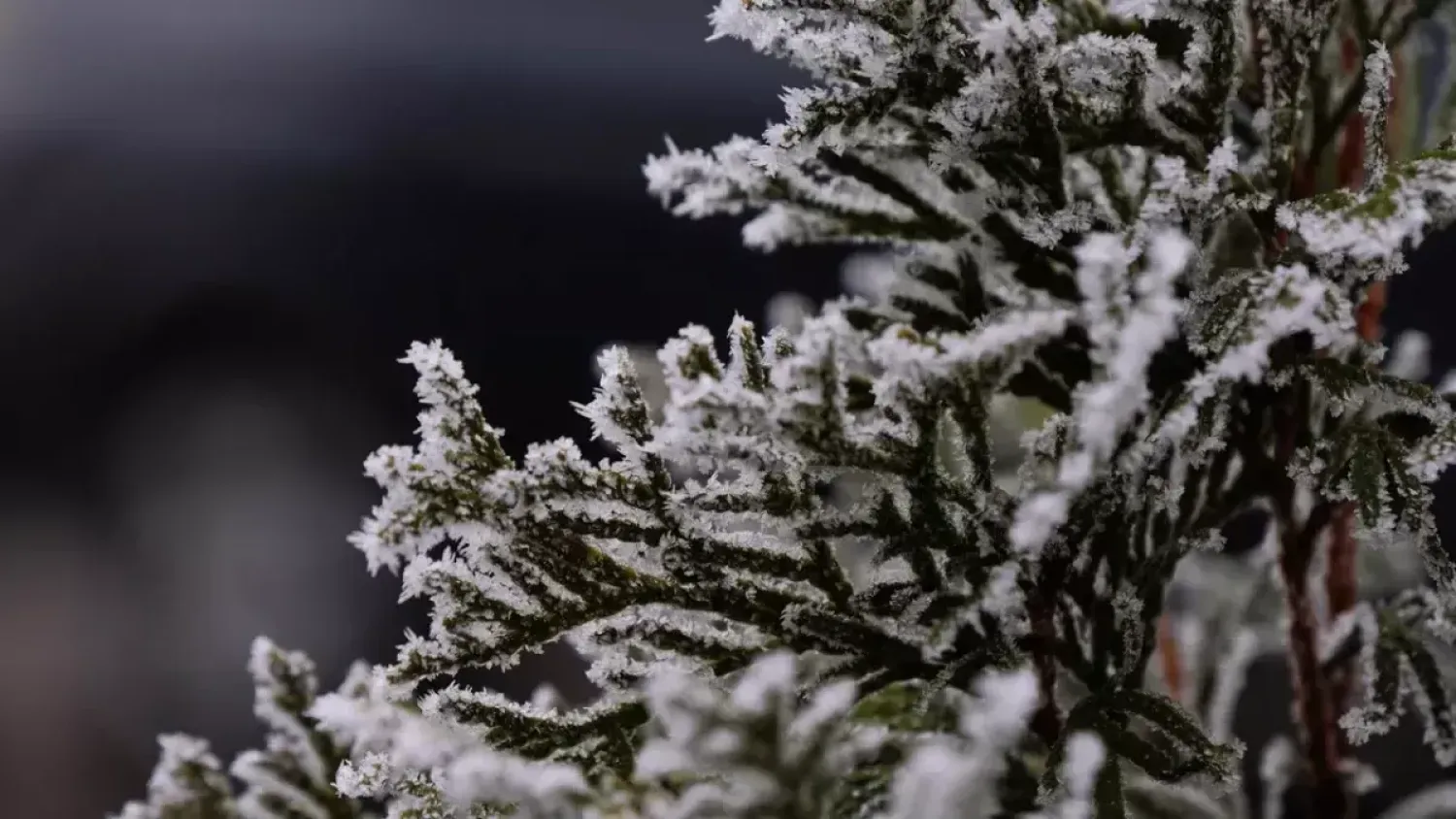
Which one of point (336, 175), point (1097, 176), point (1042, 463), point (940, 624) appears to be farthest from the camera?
point (336, 175)

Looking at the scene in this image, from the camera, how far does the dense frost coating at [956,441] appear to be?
0.52 metres

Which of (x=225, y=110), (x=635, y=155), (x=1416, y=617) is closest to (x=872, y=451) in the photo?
(x=1416, y=617)

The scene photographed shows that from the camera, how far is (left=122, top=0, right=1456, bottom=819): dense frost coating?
1.72 ft

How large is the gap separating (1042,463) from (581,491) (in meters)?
0.24

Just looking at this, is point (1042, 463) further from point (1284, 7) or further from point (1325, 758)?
point (1325, 758)

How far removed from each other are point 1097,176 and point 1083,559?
248mm

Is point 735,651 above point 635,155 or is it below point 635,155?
below

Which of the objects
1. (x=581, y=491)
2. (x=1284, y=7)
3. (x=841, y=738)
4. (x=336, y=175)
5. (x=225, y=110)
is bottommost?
(x=841, y=738)

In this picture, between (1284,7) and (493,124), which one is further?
(493,124)

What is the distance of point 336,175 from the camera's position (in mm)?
2354

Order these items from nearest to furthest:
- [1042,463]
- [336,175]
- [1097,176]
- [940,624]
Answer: [940,624]
[1042,463]
[1097,176]
[336,175]

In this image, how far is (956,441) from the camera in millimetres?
625

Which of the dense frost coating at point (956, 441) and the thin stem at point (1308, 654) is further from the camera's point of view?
the thin stem at point (1308, 654)

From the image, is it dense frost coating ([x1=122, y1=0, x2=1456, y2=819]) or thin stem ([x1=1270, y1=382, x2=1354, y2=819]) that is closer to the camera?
dense frost coating ([x1=122, y1=0, x2=1456, y2=819])
